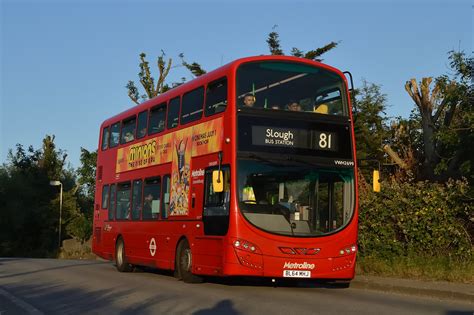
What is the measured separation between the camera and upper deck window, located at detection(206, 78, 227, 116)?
1430cm

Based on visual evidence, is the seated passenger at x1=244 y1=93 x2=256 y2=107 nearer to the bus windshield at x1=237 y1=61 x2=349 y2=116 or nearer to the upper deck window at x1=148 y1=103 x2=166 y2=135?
the bus windshield at x1=237 y1=61 x2=349 y2=116

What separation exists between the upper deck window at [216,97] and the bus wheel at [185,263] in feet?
10.4

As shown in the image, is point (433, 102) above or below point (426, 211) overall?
above

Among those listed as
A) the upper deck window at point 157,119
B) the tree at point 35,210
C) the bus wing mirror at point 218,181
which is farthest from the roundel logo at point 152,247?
the tree at point 35,210

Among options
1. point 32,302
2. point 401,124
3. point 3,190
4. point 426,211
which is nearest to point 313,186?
point 426,211

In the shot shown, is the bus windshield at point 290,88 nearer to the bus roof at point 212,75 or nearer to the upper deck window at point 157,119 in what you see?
the bus roof at point 212,75

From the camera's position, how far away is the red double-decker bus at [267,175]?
13414 mm

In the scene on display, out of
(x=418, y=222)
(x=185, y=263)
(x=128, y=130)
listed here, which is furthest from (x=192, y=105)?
(x=418, y=222)

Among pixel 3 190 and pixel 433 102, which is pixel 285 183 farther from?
pixel 3 190

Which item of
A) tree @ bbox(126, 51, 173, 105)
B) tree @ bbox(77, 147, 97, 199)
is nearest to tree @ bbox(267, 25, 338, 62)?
tree @ bbox(126, 51, 173, 105)

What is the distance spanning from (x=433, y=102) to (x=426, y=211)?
9.16 metres

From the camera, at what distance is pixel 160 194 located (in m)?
17.3

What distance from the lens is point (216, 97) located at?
14.7 m

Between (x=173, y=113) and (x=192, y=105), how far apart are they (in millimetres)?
1232
